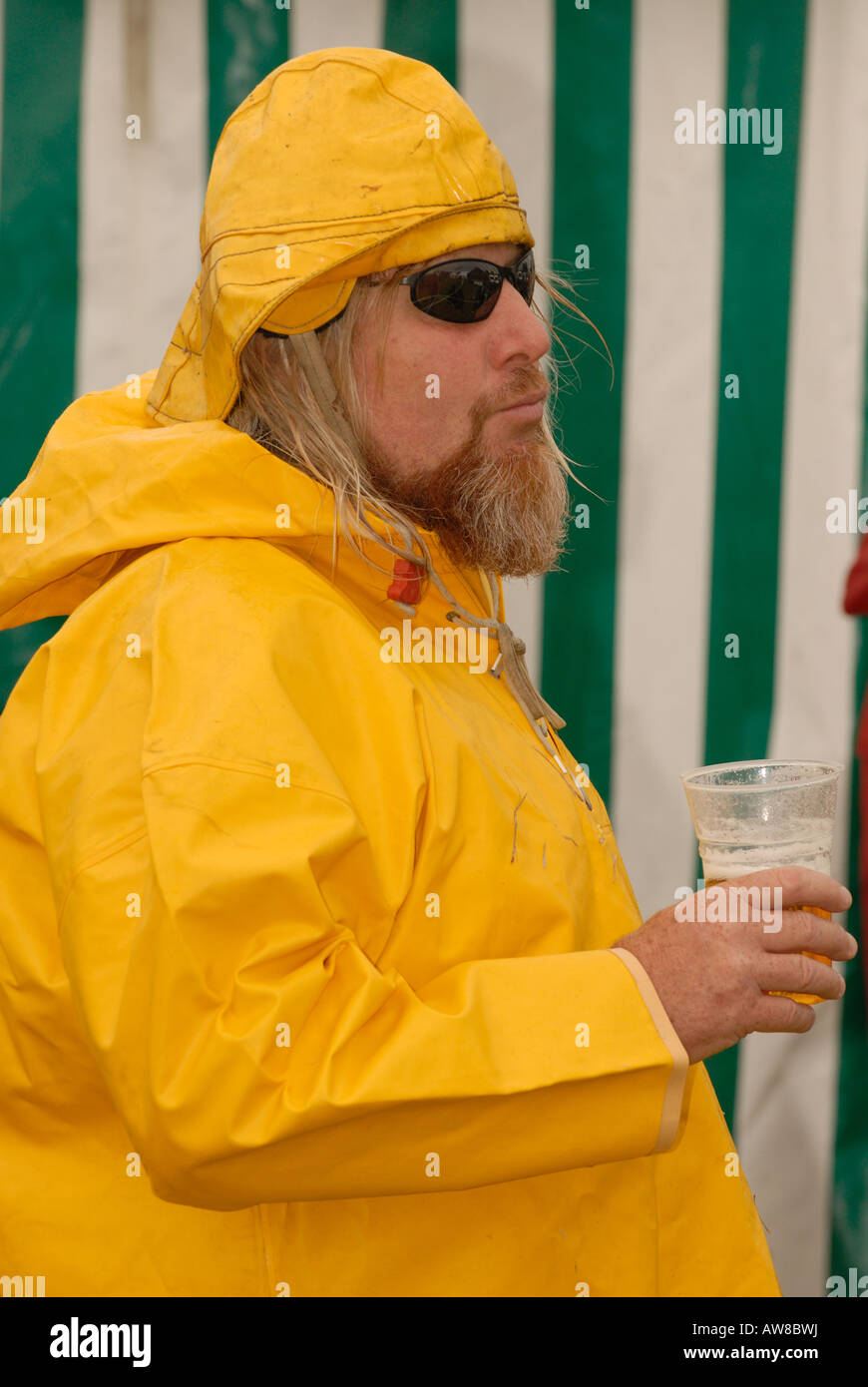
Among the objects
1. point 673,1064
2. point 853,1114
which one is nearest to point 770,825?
point 673,1064

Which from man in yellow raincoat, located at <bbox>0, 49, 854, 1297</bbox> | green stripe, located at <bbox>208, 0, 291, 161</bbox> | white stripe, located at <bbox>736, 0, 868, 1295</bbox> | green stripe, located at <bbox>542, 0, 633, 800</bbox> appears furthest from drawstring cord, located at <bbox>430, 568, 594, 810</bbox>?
green stripe, located at <bbox>208, 0, 291, 161</bbox>

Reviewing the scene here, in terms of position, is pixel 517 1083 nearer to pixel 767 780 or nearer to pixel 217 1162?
pixel 217 1162

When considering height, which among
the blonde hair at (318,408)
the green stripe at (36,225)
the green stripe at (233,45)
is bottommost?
the blonde hair at (318,408)

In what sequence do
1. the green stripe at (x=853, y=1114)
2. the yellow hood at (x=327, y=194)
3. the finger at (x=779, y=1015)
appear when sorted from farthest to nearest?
the green stripe at (x=853, y=1114), the yellow hood at (x=327, y=194), the finger at (x=779, y=1015)

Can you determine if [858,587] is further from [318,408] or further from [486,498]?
[318,408]

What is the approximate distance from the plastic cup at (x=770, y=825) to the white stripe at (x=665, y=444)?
0.88 metres

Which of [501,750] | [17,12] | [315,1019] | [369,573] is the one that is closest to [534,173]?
[17,12]

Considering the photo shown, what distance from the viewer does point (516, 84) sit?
1.89 m

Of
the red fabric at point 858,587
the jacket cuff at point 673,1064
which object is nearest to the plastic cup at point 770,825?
the jacket cuff at point 673,1064

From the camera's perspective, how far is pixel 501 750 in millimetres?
1197

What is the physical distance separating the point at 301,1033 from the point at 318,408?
0.65 meters

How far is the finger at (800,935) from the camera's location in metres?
1.04

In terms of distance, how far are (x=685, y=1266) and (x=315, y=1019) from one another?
23.7 inches

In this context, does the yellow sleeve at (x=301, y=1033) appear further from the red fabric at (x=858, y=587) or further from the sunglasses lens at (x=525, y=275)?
the red fabric at (x=858, y=587)
